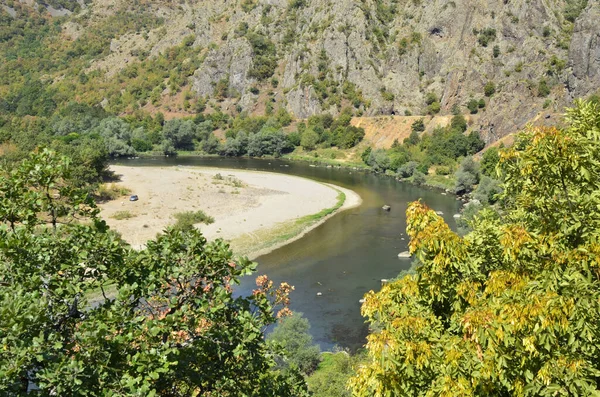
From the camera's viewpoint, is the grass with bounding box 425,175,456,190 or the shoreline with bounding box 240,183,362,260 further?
the grass with bounding box 425,175,456,190

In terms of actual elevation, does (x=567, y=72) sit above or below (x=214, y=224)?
above

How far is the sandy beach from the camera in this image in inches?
2336

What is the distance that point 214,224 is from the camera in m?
63.5

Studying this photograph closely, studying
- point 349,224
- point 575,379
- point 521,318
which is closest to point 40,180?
point 521,318

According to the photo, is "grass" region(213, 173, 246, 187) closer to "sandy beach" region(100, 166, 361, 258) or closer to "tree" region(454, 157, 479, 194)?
"sandy beach" region(100, 166, 361, 258)

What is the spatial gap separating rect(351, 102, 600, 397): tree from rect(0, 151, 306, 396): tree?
2883mm

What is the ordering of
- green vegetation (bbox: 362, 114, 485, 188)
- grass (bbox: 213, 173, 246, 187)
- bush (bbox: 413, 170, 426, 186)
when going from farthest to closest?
green vegetation (bbox: 362, 114, 485, 188)
bush (bbox: 413, 170, 426, 186)
grass (bbox: 213, 173, 246, 187)

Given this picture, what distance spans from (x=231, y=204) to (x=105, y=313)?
6771cm

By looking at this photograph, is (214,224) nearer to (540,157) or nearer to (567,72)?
(540,157)

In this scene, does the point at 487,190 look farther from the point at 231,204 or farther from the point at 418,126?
the point at 418,126

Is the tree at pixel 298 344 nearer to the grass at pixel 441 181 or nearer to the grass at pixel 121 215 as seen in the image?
the grass at pixel 121 215

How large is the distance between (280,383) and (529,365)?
5988 mm

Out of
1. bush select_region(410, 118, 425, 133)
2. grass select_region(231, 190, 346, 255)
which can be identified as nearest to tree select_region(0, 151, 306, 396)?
grass select_region(231, 190, 346, 255)

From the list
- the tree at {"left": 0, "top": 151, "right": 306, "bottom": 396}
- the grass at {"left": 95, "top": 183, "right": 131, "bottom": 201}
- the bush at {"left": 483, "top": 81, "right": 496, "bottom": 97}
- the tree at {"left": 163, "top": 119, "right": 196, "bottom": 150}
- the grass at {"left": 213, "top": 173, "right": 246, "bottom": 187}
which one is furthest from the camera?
the tree at {"left": 163, "top": 119, "right": 196, "bottom": 150}
